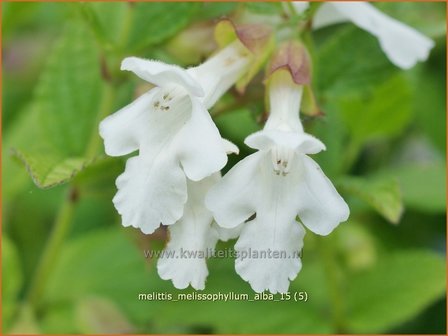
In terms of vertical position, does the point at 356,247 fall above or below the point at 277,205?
below

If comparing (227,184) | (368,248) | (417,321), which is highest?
(227,184)

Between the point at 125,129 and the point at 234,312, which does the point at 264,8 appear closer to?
the point at 125,129

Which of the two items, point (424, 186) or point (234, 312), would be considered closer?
point (234, 312)

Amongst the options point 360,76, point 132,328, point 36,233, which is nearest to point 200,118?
point 360,76

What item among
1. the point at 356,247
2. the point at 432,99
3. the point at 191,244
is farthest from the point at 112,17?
the point at 432,99

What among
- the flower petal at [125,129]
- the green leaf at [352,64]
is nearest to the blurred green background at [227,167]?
the green leaf at [352,64]

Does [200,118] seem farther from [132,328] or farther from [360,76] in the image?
[132,328]
